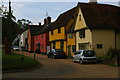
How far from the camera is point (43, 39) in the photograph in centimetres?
4819

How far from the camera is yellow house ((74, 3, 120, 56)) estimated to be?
27.3 metres

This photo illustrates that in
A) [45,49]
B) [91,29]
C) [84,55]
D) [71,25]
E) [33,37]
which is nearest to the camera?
[84,55]

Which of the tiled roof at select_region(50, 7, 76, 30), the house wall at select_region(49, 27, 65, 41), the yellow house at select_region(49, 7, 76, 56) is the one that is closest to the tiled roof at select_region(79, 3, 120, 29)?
the yellow house at select_region(49, 7, 76, 56)

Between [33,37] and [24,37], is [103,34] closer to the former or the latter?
[33,37]

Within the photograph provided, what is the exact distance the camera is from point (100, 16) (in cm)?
2884

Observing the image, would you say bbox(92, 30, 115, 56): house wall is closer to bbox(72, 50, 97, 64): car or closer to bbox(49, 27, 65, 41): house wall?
bbox(72, 50, 97, 64): car

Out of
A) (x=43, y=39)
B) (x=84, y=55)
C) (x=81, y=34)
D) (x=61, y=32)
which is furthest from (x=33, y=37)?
(x=84, y=55)

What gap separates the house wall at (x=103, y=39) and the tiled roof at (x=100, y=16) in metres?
0.76

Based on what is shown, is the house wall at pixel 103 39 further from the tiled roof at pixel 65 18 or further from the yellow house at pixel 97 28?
the tiled roof at pixel 65 18

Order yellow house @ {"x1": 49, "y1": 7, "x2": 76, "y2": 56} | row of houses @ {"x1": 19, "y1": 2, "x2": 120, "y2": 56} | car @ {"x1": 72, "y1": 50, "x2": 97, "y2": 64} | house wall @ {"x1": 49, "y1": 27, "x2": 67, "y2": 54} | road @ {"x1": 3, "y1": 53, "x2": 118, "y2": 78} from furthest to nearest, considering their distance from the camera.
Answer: house wall @ {"x1": 49, "y1": 27, "x2": 67, "y2": 54} < yellow house @ {"x1": 49, "y1": 7, "x2": 76, "y2": 56} < row of houses @ {"x1": 19, "y1": 2, "x2": 120, "y2": 56} < car @ {"x1": 72, "y1": 50, "x2": 97, "y2": 64} < road @ {"x1": 3, "y1": 53, "x2": 118, "y2": 78}

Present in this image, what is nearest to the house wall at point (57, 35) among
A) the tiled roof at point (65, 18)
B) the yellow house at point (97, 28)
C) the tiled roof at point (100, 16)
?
the tiled roof at point (65, 18)

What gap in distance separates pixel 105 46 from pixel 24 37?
47677 millimetres

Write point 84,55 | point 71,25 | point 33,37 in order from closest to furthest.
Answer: point 84,55
point 71,25
point 33,37

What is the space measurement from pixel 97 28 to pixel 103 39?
5.97 ft
